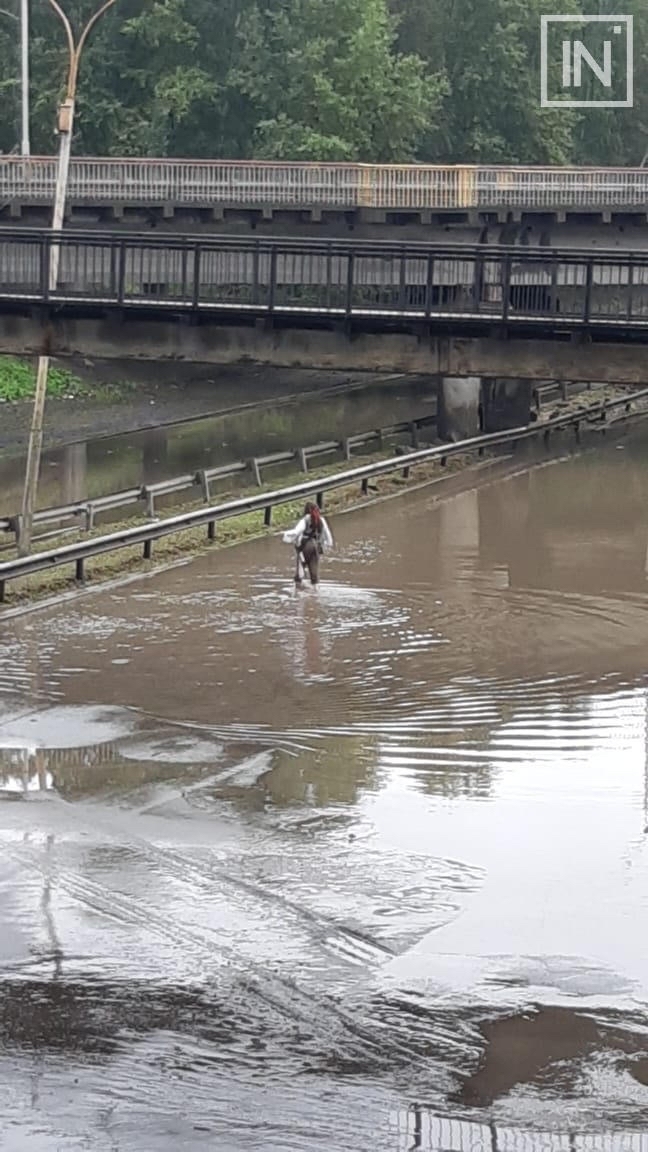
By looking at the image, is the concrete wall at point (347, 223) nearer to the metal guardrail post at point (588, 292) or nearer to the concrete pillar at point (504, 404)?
the concrete pillar at point (504, 404)

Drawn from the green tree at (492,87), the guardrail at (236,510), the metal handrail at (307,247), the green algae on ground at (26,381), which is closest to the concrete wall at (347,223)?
the green algae on ground at (26,381)

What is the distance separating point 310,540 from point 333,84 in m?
45.1

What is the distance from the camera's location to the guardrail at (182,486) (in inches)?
1104

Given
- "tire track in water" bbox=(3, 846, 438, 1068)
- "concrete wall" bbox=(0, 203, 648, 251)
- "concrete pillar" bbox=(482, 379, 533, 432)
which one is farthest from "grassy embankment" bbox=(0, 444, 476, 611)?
"concrete wall" bbox=(0, 203, 648, 251)

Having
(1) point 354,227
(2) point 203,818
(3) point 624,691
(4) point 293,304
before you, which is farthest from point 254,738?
(1) point 354,227

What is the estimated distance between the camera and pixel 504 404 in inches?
1639

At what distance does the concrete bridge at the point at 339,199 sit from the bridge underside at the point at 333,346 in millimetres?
20406

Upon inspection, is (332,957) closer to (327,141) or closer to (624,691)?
(624,691)

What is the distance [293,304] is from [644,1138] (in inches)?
792

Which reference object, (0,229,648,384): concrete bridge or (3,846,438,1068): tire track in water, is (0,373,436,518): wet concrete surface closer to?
(0,229,648,384): concrete bridge

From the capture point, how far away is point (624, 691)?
19734mm

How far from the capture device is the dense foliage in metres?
66.6

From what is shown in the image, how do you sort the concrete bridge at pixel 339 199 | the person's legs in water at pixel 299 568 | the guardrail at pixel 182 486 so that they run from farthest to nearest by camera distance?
1. the concrete bridge at pixel 339 199
2. the guardrail at pixel 182 486
3. the person's legs in water at pixel 299 568

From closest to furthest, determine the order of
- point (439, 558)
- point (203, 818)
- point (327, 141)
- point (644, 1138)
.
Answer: point (644, 1138), point (203, 818), point (439, 558), point (327, 141)
